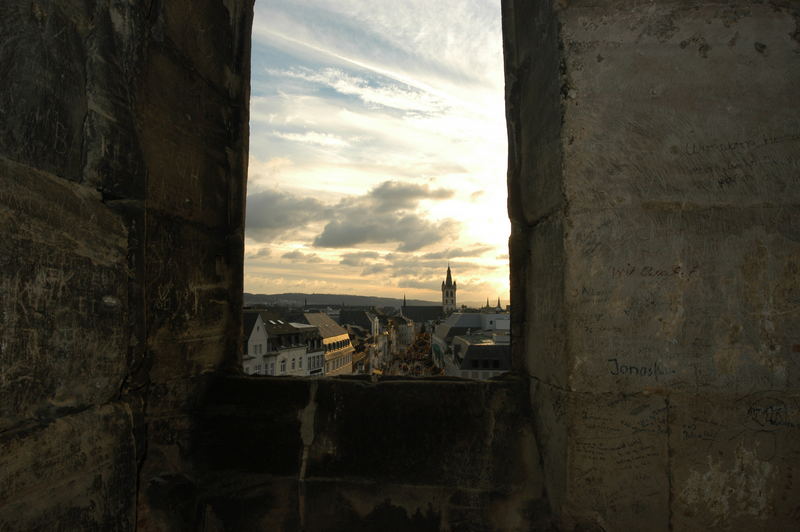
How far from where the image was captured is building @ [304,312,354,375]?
34425mm

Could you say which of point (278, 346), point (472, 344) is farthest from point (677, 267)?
point (472, 344)

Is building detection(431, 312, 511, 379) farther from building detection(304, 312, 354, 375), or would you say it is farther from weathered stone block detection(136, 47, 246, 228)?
weathered stone block detection(136, 47, 246, 228)

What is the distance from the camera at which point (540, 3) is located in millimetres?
2133

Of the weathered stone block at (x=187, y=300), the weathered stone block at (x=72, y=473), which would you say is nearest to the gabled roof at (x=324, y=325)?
the weathered stone block at (x=187, y=300)

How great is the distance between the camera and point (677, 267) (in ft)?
5.96

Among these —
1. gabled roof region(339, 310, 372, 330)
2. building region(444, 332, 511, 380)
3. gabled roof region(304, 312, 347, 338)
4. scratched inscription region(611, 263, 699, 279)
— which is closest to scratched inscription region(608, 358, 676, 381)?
scratched inscription region(611, 263, 699, 279)

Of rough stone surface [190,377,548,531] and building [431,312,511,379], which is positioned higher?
rough stone surface [190,377,548,531]

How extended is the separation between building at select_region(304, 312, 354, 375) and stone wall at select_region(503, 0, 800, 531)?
1268 inches

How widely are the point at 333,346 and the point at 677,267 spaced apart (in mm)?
34801

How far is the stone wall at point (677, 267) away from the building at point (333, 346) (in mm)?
32196

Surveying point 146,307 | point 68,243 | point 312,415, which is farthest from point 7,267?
point 312,415

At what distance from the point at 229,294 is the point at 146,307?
576 mm

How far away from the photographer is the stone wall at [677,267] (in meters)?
1.77

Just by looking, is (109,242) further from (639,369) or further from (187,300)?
(639,369)
